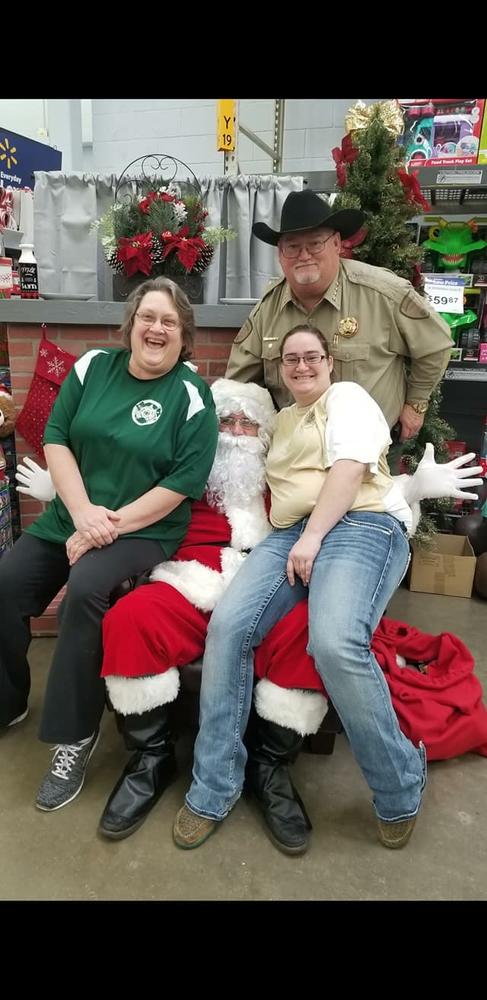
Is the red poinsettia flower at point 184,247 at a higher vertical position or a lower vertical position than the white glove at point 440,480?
higher

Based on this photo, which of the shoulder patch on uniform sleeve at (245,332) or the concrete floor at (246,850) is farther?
the shoulder patch on uniform sleeve at (245,332)

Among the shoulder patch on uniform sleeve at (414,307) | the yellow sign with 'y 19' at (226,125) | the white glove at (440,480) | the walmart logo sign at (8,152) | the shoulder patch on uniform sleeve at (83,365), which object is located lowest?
the white glove at (440,480)

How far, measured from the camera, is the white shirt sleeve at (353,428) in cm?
181

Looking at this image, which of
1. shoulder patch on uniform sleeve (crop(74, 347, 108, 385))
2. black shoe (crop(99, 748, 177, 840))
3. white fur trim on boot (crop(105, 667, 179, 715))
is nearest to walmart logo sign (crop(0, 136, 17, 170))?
shoulder patch on uniform sleeve (crop(74, 347, 108, 385))

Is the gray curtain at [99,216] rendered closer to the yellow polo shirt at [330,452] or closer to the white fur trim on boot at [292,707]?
the yellow polo shirt at [330,452]

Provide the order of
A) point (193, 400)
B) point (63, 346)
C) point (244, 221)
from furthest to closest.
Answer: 1. point (244, 221)
2. point (63, 346)
3. point (193, 400)

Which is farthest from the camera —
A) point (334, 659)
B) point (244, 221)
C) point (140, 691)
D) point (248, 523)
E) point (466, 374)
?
point (244, 221)

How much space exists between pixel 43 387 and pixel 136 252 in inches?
26.1

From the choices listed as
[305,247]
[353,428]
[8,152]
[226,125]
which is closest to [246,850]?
[353,428]

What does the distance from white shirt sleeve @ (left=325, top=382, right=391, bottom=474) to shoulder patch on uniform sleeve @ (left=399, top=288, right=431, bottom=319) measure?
0.43 metres

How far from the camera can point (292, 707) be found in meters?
1.71

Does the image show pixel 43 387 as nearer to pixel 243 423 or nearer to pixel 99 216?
pixel 243 423

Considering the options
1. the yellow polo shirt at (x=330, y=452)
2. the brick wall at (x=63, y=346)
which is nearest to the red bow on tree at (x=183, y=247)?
the brick wall at (x=63, y=346)

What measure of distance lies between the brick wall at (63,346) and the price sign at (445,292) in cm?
134
